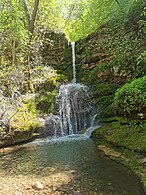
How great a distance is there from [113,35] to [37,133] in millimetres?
6305

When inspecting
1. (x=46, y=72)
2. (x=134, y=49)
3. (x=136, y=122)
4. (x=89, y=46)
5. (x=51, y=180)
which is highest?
(x=89, y=46)

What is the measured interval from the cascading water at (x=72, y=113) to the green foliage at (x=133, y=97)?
2.63 m

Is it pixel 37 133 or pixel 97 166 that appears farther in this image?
pixel 37 133

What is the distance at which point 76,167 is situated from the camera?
5105mm

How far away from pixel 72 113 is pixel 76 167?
456 centimetres

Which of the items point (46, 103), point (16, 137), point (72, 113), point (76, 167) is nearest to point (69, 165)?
point (76, 167)

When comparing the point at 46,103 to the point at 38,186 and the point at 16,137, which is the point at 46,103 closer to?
the point at 16,137

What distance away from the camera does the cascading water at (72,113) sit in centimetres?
887

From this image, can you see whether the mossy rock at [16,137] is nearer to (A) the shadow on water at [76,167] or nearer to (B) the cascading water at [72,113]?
(A) the shadow on water at [76,167]

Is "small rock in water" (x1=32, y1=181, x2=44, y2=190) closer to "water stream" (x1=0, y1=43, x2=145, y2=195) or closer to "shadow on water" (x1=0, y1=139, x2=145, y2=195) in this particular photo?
"water stream" (x1=0, y1=43, x2=145, y2=195)

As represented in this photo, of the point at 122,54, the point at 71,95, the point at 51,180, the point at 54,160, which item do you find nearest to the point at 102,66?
the point at 122,54

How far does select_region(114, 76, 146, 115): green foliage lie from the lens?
20.5 ft

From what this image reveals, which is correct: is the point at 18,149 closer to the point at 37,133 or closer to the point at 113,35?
the point at 37,133

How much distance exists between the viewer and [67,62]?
13.2 meters
